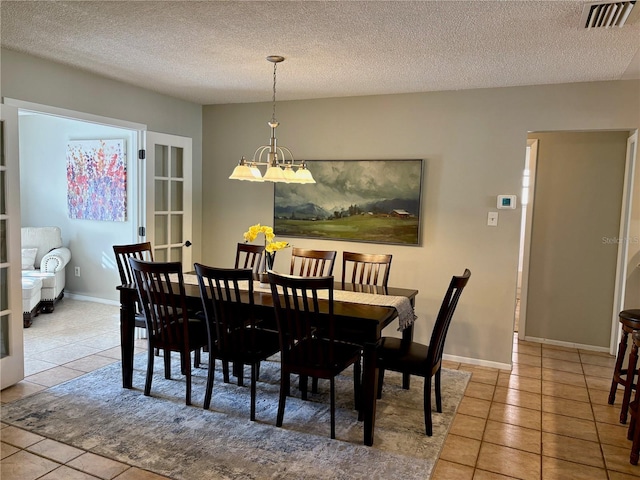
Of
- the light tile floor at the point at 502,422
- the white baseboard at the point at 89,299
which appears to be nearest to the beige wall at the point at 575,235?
the light tile floor at the point at 502,422

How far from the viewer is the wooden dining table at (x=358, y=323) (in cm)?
271

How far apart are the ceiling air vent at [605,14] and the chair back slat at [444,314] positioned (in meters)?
1.51

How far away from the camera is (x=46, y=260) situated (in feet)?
18.0

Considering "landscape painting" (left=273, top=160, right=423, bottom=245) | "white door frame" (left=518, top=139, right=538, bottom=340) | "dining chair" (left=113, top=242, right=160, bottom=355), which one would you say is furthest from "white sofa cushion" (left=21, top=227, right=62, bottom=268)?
"white door frame" (left=518, top=139, right=538, bottom=340)

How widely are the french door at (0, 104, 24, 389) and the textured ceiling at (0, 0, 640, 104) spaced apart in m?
0.63

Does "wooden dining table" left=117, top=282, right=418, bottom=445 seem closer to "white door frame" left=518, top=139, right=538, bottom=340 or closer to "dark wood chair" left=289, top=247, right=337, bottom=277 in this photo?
"dark wood chair" left=289, top=247, right=337, bottom=277

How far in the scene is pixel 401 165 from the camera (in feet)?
14.2

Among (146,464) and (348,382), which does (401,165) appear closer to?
(348,382)

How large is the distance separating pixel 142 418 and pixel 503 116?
3622 mm

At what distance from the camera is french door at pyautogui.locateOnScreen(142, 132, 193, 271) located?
4.61 m

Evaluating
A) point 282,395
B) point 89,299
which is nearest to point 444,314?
point 282,395

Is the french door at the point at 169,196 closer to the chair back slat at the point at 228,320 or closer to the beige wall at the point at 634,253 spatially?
the chair back slat at the point at 228,320

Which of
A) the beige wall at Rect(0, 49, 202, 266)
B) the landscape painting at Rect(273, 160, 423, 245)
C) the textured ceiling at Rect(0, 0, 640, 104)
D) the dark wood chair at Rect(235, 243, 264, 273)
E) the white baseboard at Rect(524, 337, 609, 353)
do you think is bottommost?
the white baseboard at Rect(524, 337, 609, 353)

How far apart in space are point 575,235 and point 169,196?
13.6 ft
